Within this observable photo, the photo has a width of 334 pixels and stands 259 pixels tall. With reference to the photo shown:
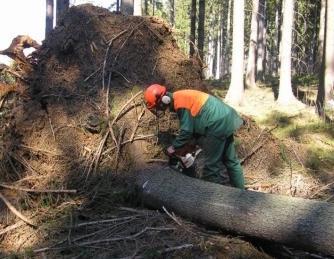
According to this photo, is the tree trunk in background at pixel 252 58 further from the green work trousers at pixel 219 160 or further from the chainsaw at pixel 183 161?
the chainsaw at pixel 183 161

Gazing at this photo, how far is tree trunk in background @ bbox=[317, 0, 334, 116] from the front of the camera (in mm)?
11547

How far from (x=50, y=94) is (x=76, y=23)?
1573 millimetres

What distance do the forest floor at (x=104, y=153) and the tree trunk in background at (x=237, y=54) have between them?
509cm

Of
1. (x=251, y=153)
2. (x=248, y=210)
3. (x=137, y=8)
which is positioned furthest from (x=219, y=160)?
(x=137, y=8)

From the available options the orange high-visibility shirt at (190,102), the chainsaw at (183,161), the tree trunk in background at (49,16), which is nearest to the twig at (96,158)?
the chainsaw at (183,161)

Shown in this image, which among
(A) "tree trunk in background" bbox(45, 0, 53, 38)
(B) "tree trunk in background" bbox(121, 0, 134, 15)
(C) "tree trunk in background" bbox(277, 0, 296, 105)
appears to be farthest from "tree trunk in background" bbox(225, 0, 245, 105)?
(A) "tree trunk in background" bbox(45, 0, 53, 38)

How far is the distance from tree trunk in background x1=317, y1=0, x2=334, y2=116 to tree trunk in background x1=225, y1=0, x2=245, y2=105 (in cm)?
272

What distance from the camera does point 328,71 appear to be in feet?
37.9

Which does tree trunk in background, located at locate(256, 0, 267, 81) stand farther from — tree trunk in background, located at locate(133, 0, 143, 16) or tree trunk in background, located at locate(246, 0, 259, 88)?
tree trunk in background, located at locate(133, 0, 143, 16)

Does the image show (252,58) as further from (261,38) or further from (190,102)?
(190,102)

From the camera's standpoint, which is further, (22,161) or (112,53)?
(112,53)

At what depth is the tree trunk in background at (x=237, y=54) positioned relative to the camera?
45.0 ft

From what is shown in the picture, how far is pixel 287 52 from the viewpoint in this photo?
45.5ft

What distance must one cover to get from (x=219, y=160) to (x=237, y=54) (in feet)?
27.5
